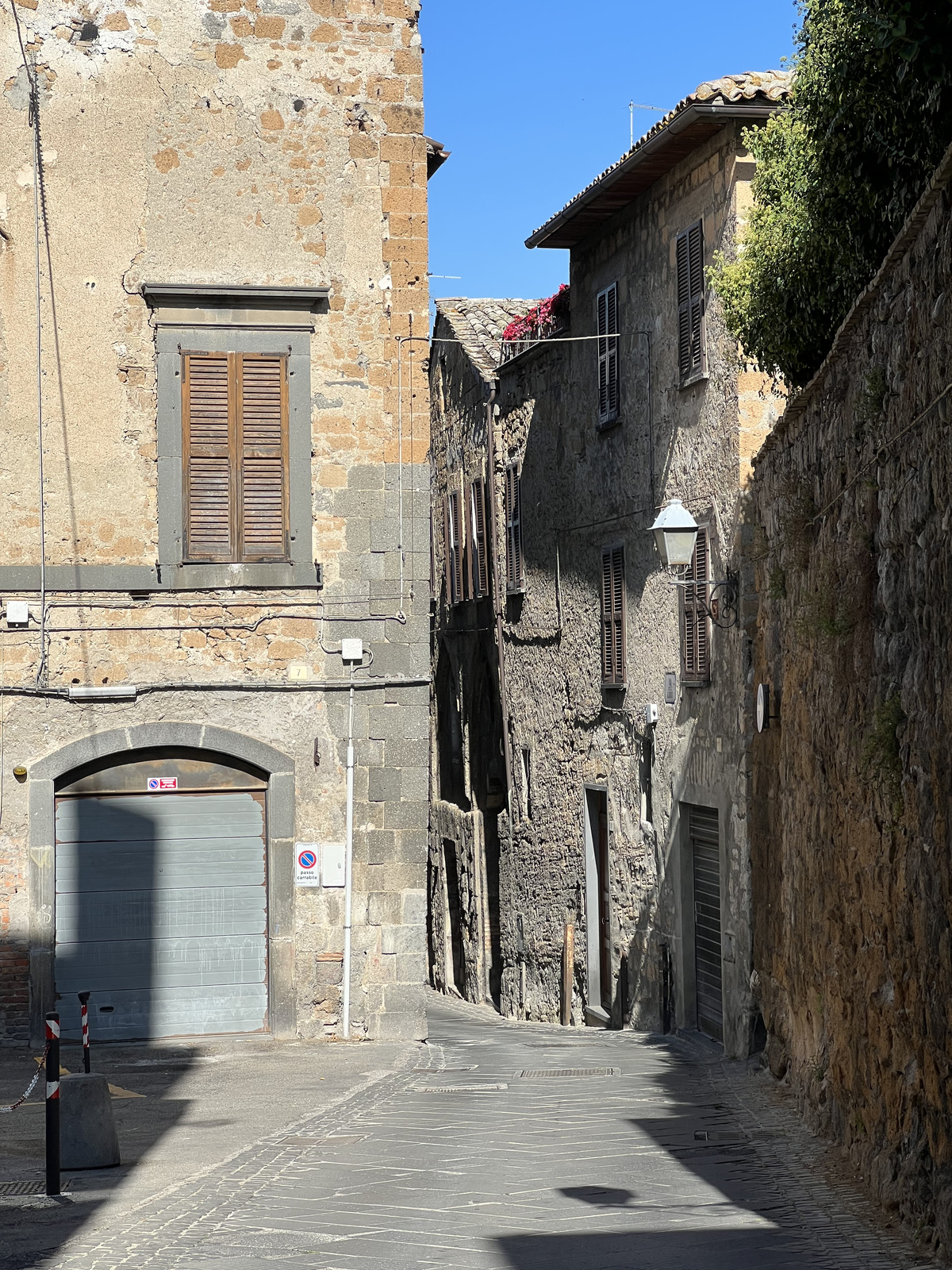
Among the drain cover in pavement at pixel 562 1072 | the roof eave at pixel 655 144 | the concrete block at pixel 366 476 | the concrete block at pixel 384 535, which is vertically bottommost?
the drain cover in pavement at pixel 562 1072

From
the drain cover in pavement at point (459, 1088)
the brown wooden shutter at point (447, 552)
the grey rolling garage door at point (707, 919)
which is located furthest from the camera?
the brown wooden shutter at point (447, 552)

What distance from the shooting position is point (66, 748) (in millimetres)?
12406

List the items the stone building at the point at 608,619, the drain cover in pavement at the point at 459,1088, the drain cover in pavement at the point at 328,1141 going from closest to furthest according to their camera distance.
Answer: the drain cover in pavement at the point at 328,1141
the drain cover in pavement at the point at 459,1088
the stone building at the point at 608,619

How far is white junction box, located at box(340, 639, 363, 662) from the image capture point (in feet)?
42.1

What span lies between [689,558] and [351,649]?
9.28 ft

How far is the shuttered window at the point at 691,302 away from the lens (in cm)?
1465

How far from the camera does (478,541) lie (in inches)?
950

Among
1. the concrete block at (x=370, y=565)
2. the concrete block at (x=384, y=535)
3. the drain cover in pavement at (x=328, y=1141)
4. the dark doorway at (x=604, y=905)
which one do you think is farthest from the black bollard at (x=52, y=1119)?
the dark doorway at (x=604, y=905)

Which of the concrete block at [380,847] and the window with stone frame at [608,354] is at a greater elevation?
the window with stone frame at [608,354]

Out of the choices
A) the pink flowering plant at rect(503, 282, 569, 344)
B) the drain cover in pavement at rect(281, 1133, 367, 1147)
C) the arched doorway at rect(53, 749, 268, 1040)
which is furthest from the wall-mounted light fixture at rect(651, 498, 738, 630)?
the pink flowering plant at rect(503, 282, 569, 344)

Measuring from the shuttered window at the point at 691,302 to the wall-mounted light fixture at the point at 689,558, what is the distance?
207cm

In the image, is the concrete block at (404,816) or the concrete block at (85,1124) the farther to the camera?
the concrete block at (404,816)

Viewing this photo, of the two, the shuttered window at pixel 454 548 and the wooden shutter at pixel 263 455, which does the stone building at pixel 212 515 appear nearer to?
the wooden shutter at pixel 263 455

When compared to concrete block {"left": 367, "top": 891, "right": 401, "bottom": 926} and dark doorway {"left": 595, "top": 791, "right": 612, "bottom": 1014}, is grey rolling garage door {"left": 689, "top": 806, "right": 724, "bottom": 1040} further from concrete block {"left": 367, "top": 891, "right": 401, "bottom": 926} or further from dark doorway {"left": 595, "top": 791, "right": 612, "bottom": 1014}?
concrete block {"left": 367, "top": 891, "right": 401, "bottom": 926}
